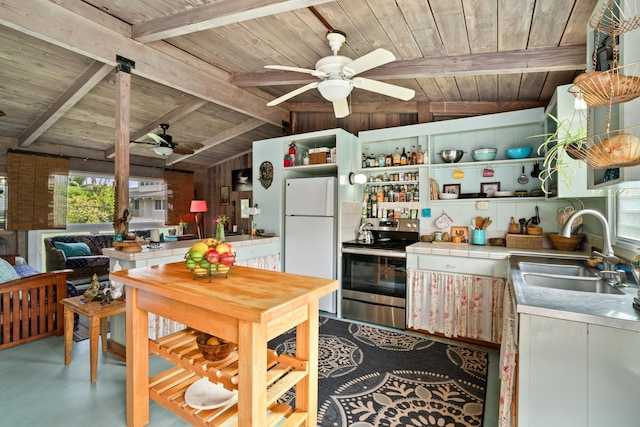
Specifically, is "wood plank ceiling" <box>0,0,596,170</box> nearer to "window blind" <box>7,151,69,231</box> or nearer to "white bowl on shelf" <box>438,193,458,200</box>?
"window blind" <box>7,151,69,231</box>

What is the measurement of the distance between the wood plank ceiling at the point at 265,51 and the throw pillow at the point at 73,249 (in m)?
1.82

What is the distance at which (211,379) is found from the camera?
1466mm

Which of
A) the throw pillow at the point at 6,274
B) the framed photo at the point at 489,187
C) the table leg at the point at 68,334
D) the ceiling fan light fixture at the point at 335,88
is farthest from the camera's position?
the framed photo at the point at 489,187

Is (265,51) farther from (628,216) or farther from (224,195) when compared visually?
(224,195)

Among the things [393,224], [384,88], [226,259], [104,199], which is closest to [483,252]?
[393,224]

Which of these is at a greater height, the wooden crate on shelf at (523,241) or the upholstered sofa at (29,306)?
the wooden crate on shelf at (523,241)

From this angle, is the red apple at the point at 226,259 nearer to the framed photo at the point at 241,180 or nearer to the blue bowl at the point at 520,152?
the blue bowl at the point at 520,152

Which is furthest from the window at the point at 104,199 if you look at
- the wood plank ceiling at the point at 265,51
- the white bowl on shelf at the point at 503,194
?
the white bowl on shelf at the point at 503,194

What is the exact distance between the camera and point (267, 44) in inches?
113

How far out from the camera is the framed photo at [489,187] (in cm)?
338

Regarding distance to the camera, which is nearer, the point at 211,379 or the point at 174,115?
the point at 211,379

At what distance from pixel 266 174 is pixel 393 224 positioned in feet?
6.00

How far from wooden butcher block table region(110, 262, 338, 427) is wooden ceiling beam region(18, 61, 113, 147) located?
2.82 metres

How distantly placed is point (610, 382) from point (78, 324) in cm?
438
